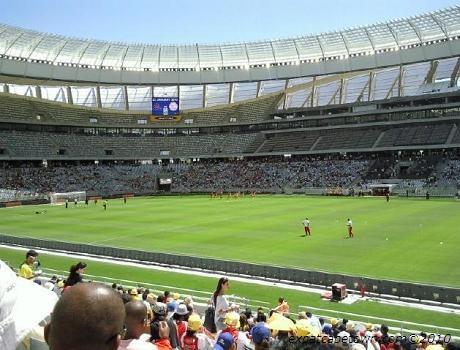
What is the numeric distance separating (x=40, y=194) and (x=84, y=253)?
4559 cm

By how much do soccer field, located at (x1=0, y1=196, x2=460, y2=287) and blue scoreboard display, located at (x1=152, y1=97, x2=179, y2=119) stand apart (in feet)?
104

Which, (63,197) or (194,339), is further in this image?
(63,197)

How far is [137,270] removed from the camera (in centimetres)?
2505

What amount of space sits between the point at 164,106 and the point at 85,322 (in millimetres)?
83561

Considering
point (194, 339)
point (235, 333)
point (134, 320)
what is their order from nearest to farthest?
point (134, 320), point (194, 339), point (235, 333)

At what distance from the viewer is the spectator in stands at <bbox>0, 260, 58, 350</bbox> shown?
2484 millimetres

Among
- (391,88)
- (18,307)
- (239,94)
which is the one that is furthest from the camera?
(239,94)

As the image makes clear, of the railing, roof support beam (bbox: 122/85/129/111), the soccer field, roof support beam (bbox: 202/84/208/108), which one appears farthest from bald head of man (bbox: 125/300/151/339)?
roof support beam (bbox: 122/85/129/111)

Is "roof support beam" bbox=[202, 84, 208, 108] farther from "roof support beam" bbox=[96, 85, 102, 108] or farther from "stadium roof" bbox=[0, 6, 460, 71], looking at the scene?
"roof support beam" bbox=[96, 85, 102, 108]

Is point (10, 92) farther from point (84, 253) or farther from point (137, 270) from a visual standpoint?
point (137, 270)

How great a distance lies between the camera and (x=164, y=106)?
84188 mm

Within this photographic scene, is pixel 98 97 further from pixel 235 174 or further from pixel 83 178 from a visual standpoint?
pixel 235 174

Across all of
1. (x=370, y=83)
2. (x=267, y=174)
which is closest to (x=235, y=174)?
(x=267, y=174)

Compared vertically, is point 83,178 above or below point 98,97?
below
